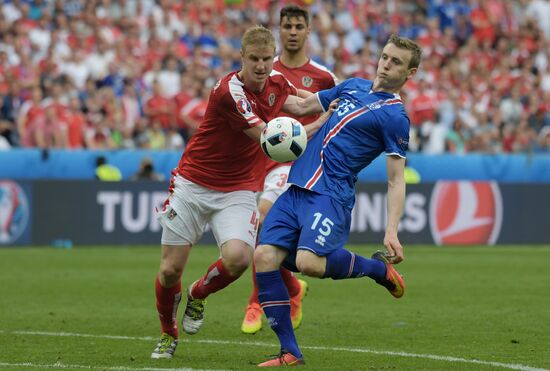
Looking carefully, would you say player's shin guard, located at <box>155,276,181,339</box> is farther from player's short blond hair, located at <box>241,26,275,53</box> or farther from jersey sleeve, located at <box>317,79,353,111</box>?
player's short blond hair, located at <box>241,26,275,53</box>

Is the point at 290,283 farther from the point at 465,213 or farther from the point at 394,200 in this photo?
the point at 465,213

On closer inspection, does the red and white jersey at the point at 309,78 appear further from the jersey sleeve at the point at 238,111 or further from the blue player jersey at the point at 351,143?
the blue player jersey at the point at 351,143

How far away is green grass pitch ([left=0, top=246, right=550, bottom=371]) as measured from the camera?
7992 millimetres

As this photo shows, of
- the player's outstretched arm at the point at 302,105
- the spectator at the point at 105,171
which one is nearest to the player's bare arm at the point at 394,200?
the player's outstretched arm at the point at 302,105

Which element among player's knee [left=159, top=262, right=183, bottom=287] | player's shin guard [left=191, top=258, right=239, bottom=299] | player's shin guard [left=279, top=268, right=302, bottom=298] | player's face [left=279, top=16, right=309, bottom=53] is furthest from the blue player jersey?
player's face [left=279, top=16, right=309, bottom=53]

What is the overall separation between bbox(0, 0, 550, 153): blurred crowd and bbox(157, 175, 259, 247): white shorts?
1158 cm

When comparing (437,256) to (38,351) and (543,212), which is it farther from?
(38,351)

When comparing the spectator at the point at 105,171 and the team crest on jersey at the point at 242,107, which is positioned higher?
the team crest on jersey at the point at 242,107

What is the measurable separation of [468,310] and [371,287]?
9.26 ft

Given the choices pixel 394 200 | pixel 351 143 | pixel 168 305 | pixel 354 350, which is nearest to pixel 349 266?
pixel 394 200

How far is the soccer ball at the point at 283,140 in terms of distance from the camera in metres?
7.77

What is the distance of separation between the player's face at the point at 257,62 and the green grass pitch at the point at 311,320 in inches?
75.9

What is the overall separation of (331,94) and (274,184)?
7.22 ft

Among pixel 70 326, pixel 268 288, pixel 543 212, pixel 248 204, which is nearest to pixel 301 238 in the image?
pixel 268 288
